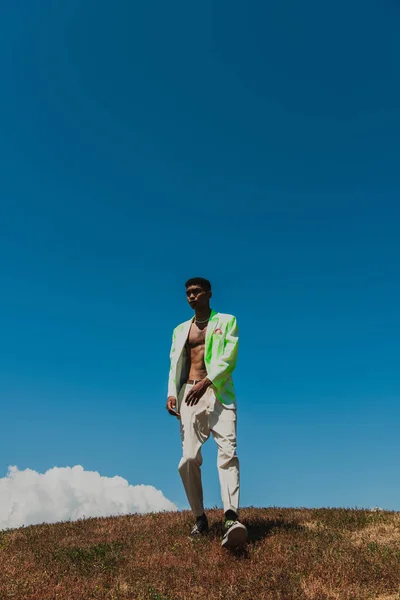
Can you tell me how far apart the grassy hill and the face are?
13.3ft

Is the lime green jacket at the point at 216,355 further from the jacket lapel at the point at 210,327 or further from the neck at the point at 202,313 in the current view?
the neck at the point at 202,313

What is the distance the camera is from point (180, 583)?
7.03 meters

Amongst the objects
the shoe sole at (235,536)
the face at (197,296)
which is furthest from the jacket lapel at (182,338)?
the shoe sole at (235,536)

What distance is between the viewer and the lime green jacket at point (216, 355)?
8.84m

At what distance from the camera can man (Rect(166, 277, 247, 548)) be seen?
8.44 meters

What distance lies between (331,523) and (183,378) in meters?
4.25

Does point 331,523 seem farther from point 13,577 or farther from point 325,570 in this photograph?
point 13,577

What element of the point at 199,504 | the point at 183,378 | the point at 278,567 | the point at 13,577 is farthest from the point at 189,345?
the point at 13,577

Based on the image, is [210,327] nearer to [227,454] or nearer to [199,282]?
[199,282]

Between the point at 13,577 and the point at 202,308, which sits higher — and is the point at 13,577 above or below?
below

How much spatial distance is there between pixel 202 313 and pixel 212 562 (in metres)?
4.13

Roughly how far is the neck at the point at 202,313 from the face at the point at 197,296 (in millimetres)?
125

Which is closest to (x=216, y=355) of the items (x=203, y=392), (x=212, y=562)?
(x=203, y=392)

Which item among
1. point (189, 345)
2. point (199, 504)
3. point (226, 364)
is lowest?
point (199, 504)
